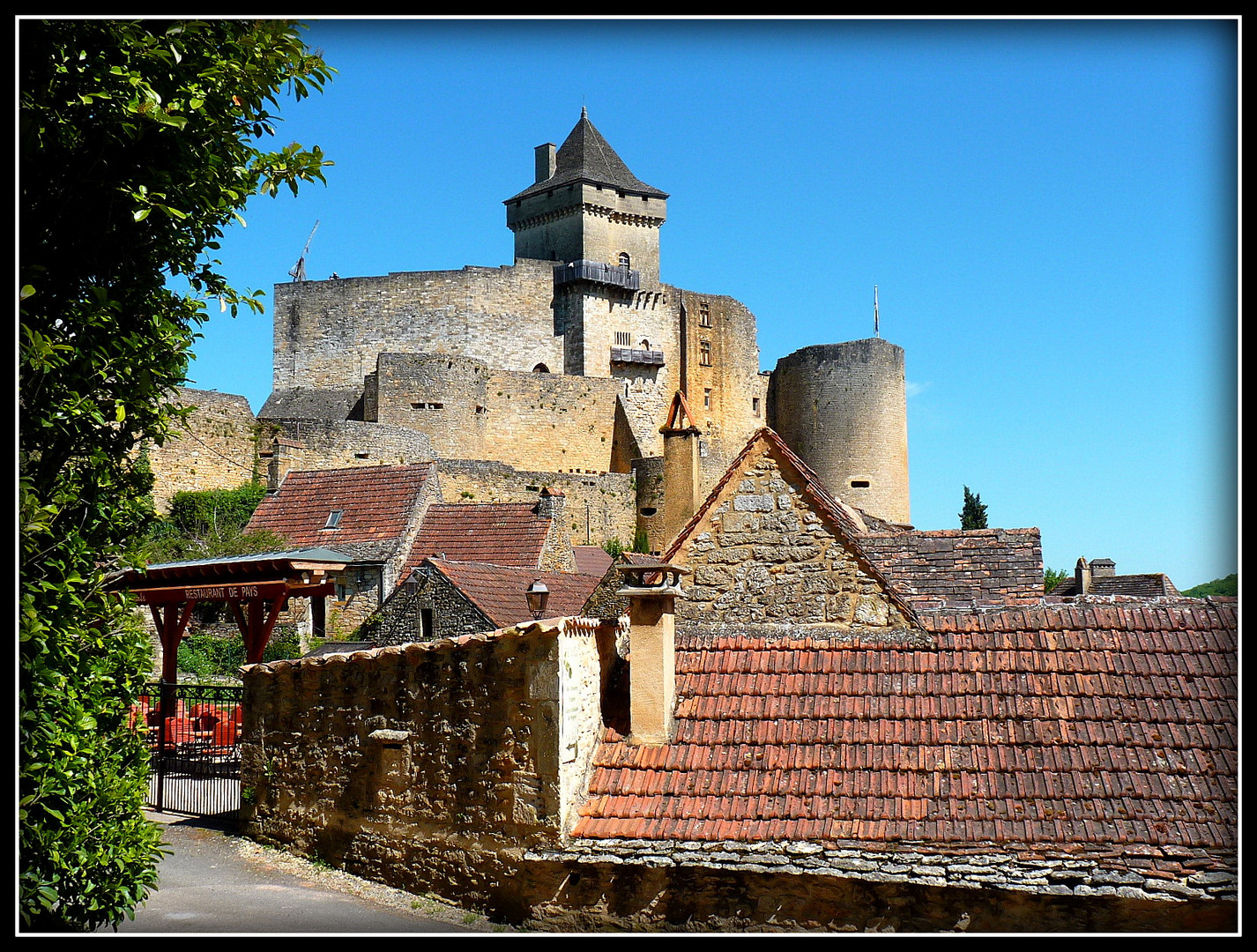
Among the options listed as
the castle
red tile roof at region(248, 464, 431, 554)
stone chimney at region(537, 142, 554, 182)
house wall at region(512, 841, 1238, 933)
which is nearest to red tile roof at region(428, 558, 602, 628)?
red tile roof at region(248, 464, 431, 554)

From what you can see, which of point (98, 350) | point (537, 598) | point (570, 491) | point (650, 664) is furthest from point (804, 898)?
point (570, 491)

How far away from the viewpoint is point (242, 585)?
13422 mm

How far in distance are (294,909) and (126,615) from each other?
3255mm

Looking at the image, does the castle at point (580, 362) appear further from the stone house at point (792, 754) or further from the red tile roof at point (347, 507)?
the stone house at point (792, 754)

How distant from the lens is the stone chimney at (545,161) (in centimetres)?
6097

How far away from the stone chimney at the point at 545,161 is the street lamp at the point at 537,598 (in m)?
45.7

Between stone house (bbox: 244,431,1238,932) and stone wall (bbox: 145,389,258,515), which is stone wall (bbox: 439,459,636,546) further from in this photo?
stone house (bbox: 244,431,1238,932)

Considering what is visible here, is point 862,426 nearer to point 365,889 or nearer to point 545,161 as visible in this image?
point 545,161

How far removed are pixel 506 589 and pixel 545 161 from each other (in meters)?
46.1

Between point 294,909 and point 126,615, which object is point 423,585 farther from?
point 126,615

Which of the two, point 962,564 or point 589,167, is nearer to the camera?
point 962,564

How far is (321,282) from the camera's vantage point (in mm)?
55312

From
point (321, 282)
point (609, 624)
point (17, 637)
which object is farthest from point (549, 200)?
point (17, 637)

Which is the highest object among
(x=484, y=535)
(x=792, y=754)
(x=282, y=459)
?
(x=282, y=459)
